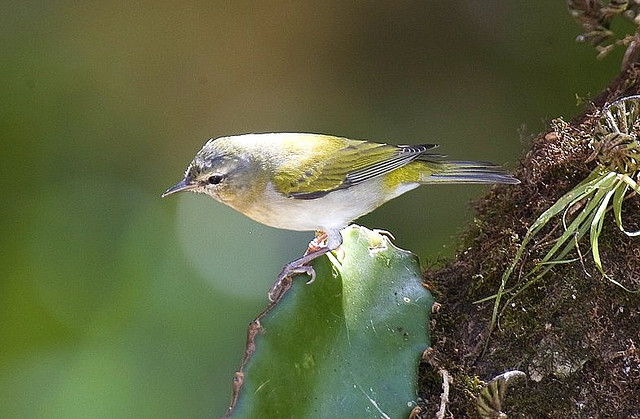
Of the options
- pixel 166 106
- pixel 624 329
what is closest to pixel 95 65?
pixel 166 106

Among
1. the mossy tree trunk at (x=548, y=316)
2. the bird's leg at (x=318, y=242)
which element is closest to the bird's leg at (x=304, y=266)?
the bird's leg at (x=318, y=242)

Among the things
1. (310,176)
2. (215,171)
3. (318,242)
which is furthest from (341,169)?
(215,171)

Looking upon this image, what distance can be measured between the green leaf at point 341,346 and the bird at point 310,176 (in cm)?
82

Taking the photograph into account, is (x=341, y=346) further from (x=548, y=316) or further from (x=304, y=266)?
(x=548, y=316)

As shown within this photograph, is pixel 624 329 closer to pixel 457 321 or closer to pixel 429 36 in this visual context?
pixel 457 321

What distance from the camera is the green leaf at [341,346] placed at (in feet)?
9.29

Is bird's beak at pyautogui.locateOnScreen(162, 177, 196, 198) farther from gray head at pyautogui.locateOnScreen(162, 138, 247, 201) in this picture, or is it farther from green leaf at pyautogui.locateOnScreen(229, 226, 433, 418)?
green leaf at pyautogui.locateOnScreen(229, 226, 433, 418)

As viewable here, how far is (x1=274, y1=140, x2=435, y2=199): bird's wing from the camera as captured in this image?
4137 millimetres

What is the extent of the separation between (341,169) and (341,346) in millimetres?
1413

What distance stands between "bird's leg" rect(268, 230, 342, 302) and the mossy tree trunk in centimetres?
50

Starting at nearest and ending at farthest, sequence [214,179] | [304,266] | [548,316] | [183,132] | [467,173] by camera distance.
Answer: [548,316] < [304,266] < [467,173] < [214,179] < [183,132]

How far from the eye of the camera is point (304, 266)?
330cm

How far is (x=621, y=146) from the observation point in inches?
115

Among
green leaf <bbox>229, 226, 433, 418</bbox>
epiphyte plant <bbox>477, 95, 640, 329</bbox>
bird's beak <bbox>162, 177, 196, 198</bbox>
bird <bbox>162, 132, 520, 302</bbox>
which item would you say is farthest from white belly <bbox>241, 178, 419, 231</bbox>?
epiphyte plant <bbox>477, 95, 640, 329</bbox>
